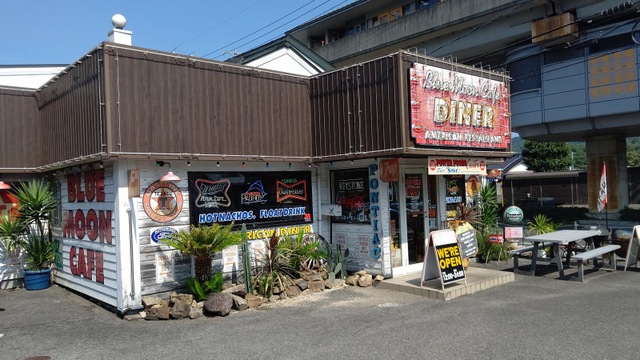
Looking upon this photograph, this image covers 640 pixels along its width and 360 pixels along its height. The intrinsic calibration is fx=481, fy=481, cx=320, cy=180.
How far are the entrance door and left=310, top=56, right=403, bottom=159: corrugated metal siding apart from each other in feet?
4.27

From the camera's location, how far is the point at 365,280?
392 inches

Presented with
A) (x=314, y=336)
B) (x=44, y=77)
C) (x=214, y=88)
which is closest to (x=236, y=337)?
(x=314, y=336)

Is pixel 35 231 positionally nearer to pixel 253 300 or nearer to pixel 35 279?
pixel 35 279

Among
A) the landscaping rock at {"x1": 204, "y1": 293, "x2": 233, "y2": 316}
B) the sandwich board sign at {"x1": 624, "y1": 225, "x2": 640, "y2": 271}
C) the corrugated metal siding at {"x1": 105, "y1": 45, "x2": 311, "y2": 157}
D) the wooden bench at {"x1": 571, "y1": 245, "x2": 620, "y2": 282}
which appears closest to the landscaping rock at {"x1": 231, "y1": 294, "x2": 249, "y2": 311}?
the landscaping rock at {"x1": 204, "y1": 293, "x2": 233, "y2": 316}

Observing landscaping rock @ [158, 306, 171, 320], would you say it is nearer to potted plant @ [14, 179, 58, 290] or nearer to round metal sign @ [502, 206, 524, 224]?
potted plant @ [14, 179, 58, 290]

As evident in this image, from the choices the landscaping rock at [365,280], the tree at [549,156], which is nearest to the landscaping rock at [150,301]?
the landscaping rock at [365,280]

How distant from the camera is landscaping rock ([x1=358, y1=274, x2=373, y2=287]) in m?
9.93

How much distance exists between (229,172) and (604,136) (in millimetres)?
21979

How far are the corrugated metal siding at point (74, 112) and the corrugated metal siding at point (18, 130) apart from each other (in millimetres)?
256

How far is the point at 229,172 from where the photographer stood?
980 centimetres

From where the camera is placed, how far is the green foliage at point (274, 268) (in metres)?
9.05

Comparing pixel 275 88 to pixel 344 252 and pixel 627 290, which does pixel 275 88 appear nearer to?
pixel 344 252

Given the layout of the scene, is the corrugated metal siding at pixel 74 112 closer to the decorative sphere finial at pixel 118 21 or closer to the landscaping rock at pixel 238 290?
the decorative sphere finial at pixel 118 21

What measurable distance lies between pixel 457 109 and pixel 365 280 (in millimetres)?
4170
